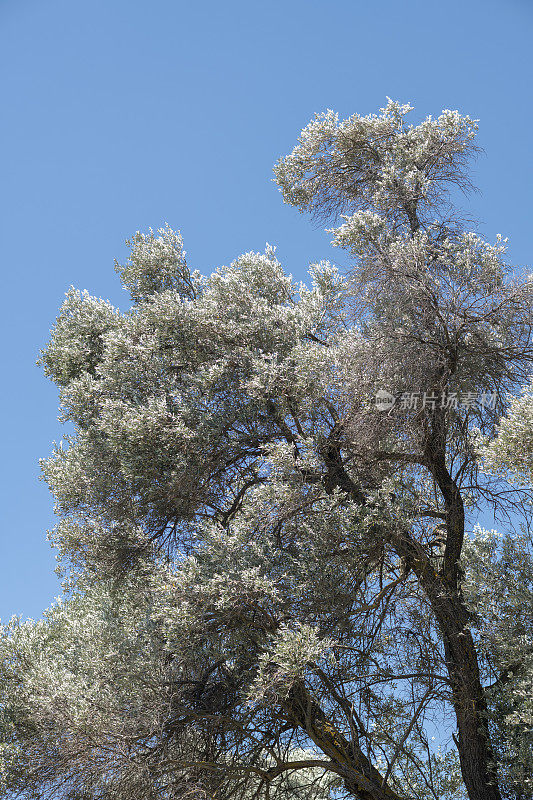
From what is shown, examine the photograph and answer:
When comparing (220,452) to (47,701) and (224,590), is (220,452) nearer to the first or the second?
(224,590)

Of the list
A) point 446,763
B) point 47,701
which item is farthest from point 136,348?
point 446,763

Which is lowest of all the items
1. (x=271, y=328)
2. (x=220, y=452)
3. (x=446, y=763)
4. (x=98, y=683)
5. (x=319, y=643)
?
(x=446, y=763)

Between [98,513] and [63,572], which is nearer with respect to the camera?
[98,513]

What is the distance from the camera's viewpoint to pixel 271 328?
11898mm

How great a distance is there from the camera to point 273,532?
35.4 feet

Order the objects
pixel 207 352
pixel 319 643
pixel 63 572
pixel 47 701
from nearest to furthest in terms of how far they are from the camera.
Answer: pixel 319 643 < pixel 47 701 < pixel 207 352 < pixel 63 572

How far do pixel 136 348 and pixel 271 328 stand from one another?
2336 mm

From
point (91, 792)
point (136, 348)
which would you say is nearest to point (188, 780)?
point (91, 792)

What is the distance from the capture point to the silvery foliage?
9.79 metres

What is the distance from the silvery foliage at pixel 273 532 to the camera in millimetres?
9789

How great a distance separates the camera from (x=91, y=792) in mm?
9852

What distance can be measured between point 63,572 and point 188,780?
194 inches

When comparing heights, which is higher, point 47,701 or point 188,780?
point 47,701

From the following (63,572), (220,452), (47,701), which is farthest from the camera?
(63,572)
